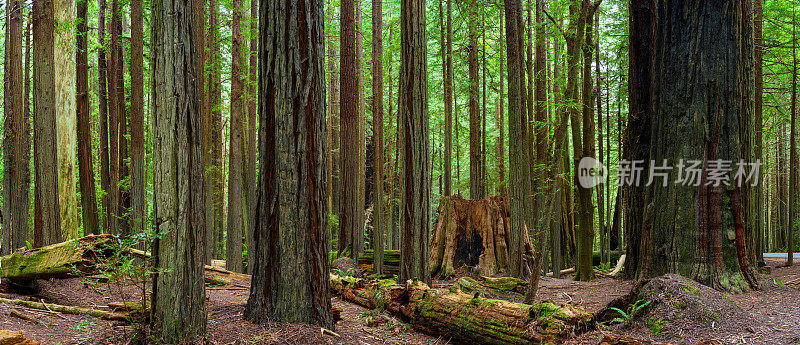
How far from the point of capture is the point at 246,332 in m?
4.09

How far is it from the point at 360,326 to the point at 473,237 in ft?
14.7

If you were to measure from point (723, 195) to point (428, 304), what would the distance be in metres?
3.65

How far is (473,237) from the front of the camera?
9.38 metres

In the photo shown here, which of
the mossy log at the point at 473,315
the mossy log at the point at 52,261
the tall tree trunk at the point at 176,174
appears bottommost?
the mossy log at the point at 473,315

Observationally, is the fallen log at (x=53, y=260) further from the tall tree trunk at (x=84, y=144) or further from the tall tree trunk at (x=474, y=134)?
the tall tree trunk at (x=474, y=134)

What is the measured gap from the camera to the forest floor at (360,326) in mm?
3979

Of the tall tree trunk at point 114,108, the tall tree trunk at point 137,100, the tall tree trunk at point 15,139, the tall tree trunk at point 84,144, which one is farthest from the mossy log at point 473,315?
the tall tree trunk at point 15,139

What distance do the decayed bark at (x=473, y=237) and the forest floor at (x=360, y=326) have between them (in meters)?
3.01

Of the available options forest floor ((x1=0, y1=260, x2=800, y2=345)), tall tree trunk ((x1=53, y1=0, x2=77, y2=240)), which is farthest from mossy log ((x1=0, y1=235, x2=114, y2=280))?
tall tree trunk ((x1=53, y1=0, x2=77, y2=240))

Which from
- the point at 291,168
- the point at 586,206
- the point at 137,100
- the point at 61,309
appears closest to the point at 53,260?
the point at 61,309

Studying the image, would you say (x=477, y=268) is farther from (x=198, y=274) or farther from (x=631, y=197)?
(x=198, y=274)

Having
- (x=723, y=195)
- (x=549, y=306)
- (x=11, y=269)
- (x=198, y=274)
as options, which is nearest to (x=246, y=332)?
(x=198, y=274)

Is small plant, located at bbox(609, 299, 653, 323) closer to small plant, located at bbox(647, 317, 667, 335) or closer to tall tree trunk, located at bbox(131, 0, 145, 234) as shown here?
small plant, located at bbox(647, 317, 667, 335)

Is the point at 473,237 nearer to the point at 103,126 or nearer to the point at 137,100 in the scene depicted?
the point at 137,100
